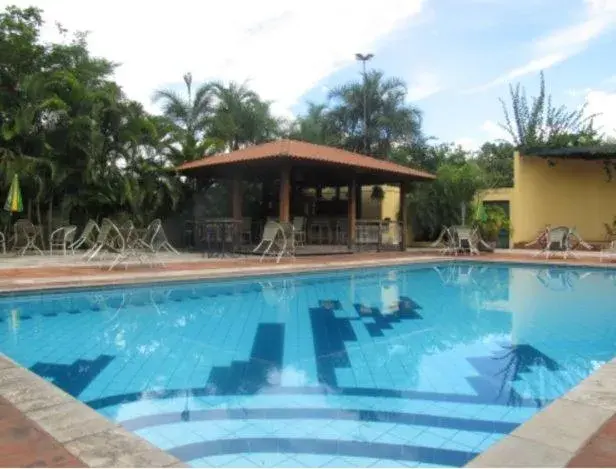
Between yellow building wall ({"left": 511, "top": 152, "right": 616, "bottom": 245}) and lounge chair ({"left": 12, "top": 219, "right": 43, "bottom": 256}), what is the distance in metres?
16.6

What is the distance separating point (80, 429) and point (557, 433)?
7.79ft

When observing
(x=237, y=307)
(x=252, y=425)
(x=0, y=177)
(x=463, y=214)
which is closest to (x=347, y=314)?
(x=237, y=307)

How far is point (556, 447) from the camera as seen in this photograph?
7.79ft

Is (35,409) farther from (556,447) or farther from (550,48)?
(550,48)

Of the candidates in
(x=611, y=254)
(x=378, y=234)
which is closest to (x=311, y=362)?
(x=378, y=234)

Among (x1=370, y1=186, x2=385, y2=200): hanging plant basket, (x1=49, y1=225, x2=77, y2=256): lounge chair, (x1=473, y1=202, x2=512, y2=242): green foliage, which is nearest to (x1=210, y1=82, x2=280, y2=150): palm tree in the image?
(x1=370, y1=186, x2=385, y2=200): hanging plant basket

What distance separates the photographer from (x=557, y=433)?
2.54 metres

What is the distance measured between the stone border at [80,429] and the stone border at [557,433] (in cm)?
146

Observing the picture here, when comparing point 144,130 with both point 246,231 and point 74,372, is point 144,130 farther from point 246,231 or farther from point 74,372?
point 74,372

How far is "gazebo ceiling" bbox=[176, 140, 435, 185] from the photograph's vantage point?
1384 centimetres

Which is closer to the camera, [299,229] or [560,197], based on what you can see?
[299,229]

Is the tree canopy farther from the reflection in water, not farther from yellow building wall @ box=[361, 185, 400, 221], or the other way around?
the reflection in water

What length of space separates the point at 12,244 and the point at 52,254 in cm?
192

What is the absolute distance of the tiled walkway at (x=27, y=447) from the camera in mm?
2168
